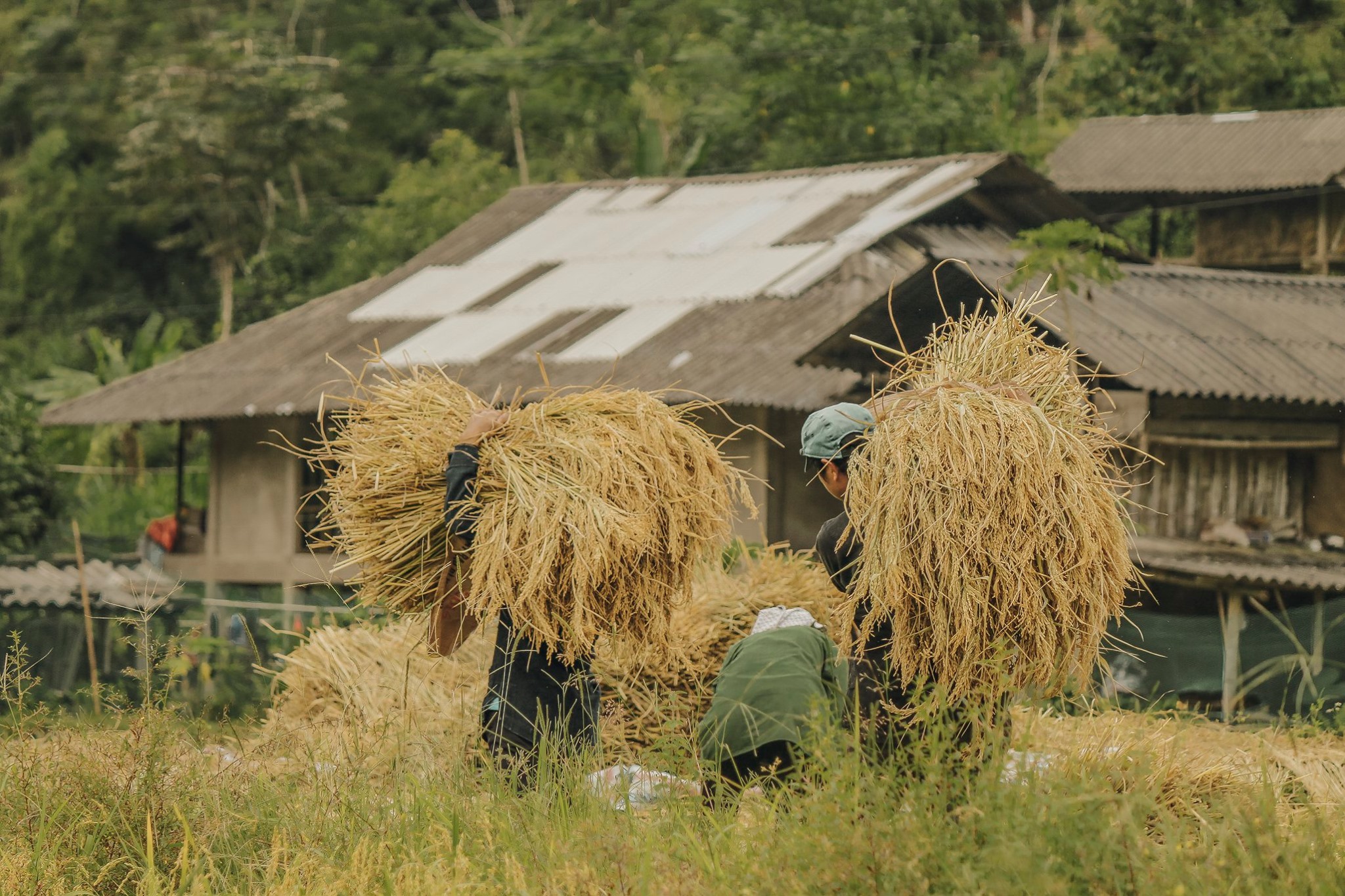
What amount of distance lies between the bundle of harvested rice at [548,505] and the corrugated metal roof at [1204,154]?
54.7 ft

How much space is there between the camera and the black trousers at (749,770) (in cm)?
404

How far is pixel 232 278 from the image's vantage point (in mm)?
31469

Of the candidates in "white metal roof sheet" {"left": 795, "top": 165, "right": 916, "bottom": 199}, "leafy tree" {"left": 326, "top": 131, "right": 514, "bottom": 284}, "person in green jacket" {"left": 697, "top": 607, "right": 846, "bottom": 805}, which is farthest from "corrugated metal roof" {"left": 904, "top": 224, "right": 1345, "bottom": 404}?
"leafy tree" {"left": 326, "top": 131, "right": 514, "bottom": 284}

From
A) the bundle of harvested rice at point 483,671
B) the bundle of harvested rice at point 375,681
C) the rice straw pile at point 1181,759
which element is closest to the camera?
the rice straw pile at point 1181,759

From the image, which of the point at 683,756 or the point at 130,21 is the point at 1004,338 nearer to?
the point at 683,756

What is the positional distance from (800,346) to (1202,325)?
3.30 meters

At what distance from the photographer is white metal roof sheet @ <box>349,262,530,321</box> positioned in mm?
16266

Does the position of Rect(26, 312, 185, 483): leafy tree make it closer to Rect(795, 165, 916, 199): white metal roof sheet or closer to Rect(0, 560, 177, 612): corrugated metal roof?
Rect(0, 560, 177, 612): corrugated metal roof

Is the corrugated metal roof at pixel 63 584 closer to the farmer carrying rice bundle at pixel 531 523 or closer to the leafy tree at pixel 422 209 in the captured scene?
the farmer carrying rice bundle at pixel 531 523

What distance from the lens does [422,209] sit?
2702 centimetres

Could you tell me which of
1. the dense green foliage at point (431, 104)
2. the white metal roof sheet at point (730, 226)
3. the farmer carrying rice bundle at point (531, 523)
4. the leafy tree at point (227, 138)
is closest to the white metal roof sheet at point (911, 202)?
the white metal roof sheet at point (730, 226)

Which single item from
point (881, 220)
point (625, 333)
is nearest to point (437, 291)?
point (625, 333)

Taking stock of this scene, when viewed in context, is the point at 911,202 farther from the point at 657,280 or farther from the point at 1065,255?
the point at 1065,255

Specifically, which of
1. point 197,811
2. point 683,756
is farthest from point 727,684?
point 197,811
